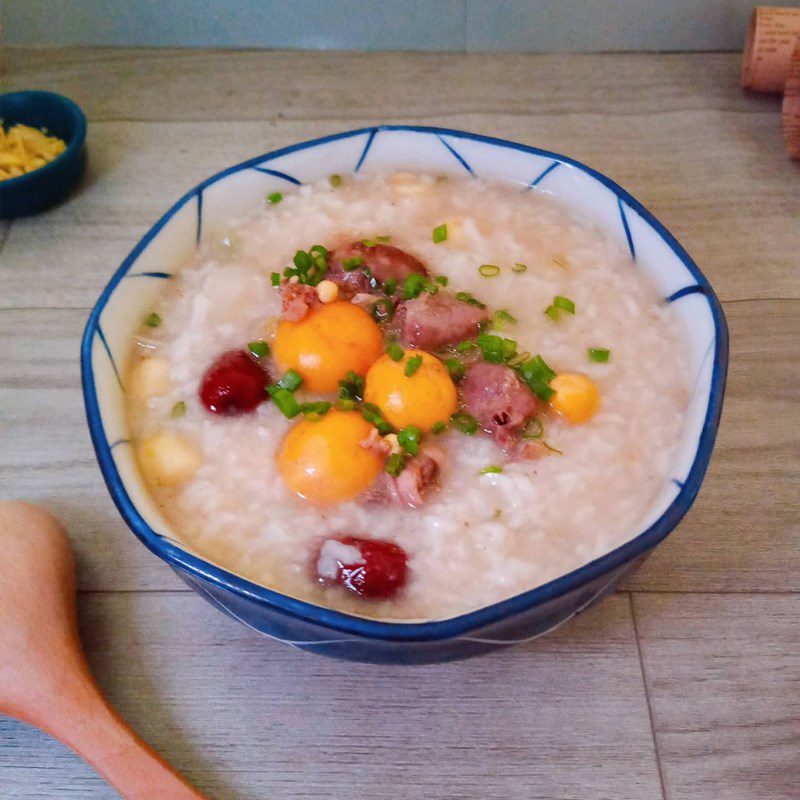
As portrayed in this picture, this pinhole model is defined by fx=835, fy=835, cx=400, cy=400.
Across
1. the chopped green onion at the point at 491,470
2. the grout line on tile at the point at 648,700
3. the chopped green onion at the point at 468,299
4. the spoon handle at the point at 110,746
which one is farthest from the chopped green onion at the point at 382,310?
the spoon handle at the point at 110,746

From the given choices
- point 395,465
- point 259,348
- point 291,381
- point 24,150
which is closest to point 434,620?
point 395,465

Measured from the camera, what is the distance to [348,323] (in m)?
1.35

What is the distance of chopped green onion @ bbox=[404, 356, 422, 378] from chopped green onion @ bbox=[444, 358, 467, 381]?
8cm

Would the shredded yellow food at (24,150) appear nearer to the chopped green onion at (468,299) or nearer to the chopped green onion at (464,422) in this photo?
the chopped green onion at (468,299)

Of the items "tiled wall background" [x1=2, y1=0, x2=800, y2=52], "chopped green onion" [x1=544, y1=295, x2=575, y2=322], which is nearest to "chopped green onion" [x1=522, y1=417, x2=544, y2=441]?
"chopped green onion" [x1=544, y1=295, x2=575, y2=322]

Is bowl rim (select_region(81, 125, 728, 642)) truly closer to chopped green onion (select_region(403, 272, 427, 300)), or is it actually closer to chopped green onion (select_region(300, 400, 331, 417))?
chopped green onion (select_region(300, 400, 331, 417))

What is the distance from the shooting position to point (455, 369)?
1.32 metres

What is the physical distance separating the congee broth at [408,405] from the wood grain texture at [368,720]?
18 centimetres

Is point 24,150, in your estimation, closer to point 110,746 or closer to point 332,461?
point 332,461

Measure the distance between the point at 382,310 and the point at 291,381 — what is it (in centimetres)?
22

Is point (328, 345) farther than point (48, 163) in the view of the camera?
No

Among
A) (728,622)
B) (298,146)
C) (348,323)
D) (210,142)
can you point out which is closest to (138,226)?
(210,142)

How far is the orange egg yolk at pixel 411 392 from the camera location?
4.12ft

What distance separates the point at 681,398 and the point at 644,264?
11.3 inches
